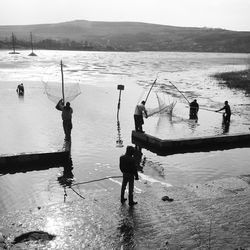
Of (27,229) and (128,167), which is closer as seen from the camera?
(27,229)

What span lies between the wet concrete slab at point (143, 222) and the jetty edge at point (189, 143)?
16.7ft

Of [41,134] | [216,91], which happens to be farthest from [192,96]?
[41,134]

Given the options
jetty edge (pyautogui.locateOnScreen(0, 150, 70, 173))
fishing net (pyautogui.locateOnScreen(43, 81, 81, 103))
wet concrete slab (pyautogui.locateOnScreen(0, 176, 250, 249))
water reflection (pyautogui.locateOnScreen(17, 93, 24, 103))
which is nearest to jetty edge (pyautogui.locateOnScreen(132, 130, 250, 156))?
jetty edge (pyautogui.locateOnScreen(0, 150, 70, 173))

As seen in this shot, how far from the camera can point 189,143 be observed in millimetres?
16578

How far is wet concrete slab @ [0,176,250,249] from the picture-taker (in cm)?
805

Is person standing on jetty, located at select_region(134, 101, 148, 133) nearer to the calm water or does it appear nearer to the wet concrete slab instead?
the calm water

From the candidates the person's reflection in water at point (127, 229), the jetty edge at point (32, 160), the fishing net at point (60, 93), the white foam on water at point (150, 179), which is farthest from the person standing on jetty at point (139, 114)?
the fishing net at point (60, 93)

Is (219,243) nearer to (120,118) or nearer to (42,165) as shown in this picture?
(42,165)

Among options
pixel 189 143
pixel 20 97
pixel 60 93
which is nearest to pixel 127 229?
pixel 189 143

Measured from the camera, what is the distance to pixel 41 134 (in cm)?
1866

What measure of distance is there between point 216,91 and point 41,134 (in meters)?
28.6

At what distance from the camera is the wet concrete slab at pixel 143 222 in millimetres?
8047

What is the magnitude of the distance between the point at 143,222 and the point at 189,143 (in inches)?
320

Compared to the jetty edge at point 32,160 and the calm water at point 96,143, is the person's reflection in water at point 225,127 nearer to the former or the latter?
the calm water at point 96,143
